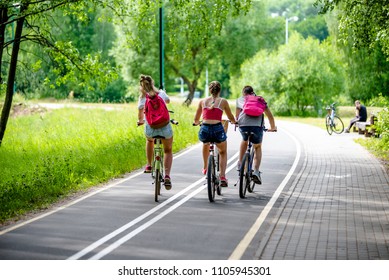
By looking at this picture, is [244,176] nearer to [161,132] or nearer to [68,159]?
[161,132]

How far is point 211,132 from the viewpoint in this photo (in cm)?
1302

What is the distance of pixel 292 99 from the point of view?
53.4 metres

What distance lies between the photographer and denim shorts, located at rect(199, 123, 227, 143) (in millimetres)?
13016

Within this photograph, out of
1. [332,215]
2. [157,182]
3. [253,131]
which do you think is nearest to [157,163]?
[157,182]

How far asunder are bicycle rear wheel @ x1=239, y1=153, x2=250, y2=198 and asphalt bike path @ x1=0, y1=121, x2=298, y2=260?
0.16 meters

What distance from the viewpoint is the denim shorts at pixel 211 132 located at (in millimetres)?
13016

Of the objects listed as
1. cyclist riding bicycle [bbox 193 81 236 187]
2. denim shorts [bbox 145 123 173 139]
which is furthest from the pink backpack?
denim shorts [bbox 145 123 173 139]

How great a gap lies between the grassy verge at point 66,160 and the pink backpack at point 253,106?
3.71 metres

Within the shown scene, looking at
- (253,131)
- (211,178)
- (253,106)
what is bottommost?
(211,178)

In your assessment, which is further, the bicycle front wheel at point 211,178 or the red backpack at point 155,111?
the red backpack at point 155,111

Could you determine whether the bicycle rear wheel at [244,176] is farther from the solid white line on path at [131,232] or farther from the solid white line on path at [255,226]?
the solid white line on path at [131,232]

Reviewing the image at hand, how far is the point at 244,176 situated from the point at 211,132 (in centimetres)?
113

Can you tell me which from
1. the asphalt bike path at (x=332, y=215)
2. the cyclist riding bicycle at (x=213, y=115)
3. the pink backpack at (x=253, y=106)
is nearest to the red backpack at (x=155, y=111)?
the cyclist riding bicycle at (x=213, y=115)
